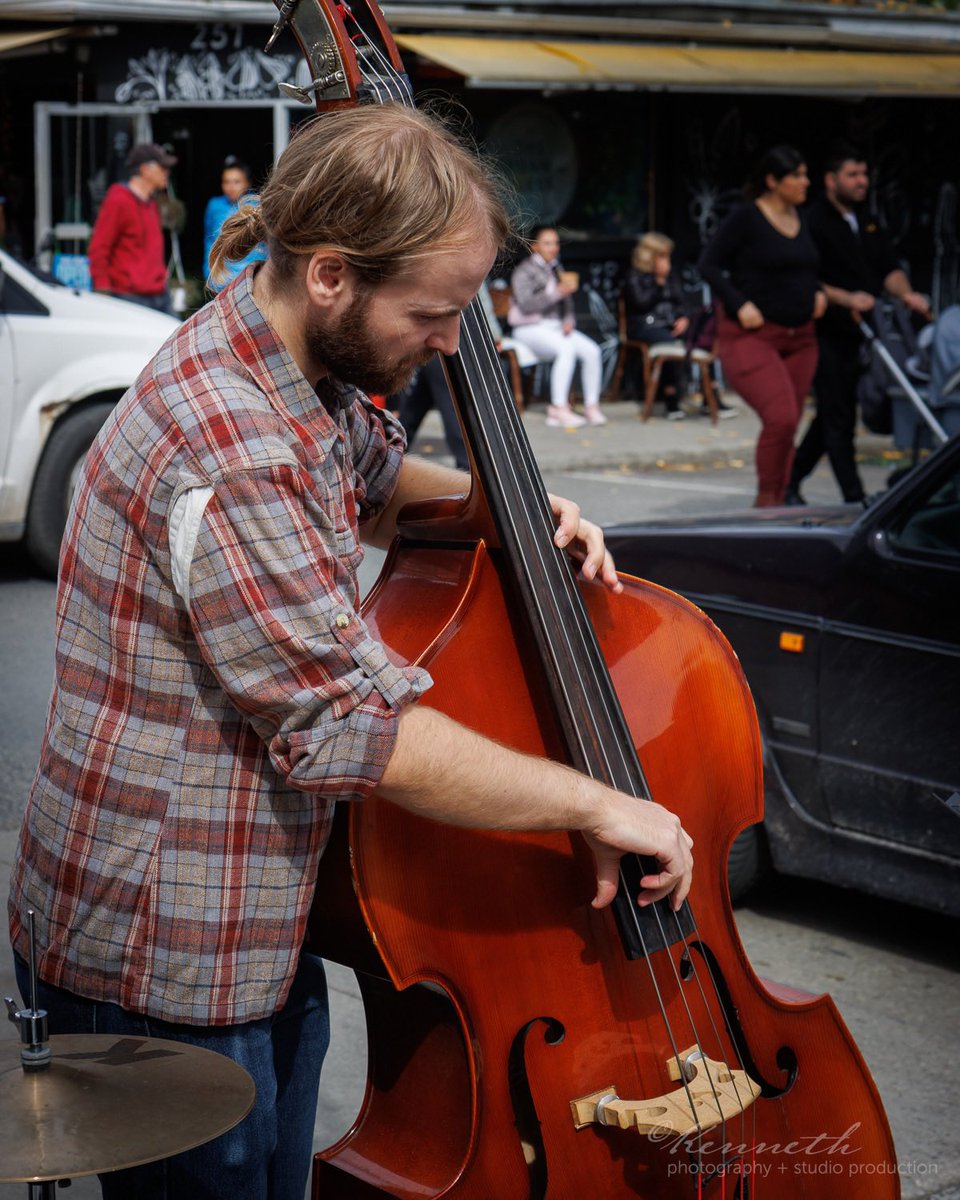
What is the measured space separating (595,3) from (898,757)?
1340 centimetres

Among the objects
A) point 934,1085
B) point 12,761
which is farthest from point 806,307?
point 934,1085

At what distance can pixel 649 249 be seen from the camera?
15.7 metres

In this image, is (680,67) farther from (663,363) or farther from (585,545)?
(585,545)

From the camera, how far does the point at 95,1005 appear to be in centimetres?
197

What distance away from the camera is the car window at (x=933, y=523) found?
4152mm

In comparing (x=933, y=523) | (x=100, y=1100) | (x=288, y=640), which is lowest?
(x=933, y=523)

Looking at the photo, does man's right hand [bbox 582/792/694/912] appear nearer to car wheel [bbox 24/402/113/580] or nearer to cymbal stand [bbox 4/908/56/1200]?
cymbal stand [bbox 4/908/56/1200]

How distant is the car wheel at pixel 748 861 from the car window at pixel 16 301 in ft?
16.5

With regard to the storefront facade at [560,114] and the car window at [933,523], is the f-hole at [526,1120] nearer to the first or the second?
the car window at [933,523]

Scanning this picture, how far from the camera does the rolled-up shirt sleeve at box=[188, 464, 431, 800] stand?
175 centimetres

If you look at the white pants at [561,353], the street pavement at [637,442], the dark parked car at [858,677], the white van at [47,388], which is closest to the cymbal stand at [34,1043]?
the dark parked car at [858,677]

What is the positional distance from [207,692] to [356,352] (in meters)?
0.42

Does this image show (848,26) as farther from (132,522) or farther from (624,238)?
(132,522)

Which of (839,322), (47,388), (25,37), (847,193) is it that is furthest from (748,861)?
(25,37)
